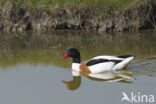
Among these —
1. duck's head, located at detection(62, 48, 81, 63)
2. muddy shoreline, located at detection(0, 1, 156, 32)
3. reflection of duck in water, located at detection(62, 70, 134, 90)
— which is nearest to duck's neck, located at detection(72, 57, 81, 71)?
duck's head, located at detection(62, 48, 81, 63)

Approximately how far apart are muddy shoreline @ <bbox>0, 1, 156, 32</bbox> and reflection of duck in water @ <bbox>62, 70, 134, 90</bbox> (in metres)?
5.54

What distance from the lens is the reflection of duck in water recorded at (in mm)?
9173

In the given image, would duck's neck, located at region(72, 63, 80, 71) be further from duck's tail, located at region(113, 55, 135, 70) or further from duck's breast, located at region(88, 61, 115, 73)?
duck's tail, located at region(113, 55, 135, 70)

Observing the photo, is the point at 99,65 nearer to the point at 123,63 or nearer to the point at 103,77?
the point at 103,77

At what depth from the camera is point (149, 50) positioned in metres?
12.3

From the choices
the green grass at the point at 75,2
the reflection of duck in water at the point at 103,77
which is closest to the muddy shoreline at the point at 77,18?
→ the green grass at the point at 75,2

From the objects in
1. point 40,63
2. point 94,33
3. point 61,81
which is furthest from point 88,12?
point 61,81

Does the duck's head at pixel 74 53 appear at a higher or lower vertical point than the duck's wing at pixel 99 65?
higher

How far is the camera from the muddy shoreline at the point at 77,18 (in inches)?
600

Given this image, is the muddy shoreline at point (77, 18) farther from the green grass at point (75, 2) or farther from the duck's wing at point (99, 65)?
the duck's wing at point (99, 65)

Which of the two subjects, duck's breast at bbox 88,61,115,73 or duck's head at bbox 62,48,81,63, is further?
duck's head at bbox 62,48,81,63

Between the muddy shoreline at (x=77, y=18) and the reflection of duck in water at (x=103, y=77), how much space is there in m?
5.54

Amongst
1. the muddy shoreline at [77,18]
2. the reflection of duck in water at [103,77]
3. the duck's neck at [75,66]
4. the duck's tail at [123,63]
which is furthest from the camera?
the muddy shoreline at [77,18]

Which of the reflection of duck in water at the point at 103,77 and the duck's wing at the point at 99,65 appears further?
the duck's wing at the point at 99,65
